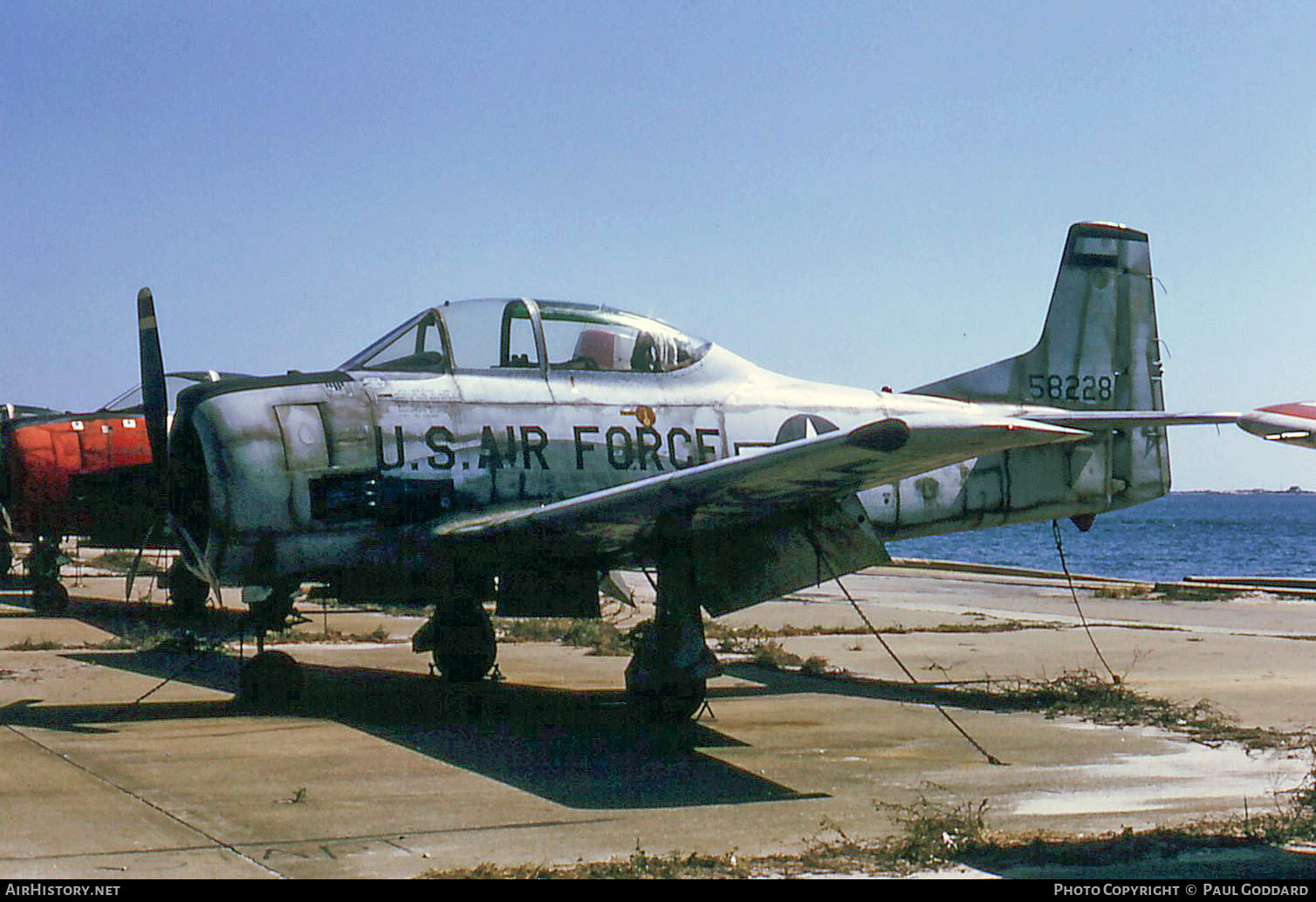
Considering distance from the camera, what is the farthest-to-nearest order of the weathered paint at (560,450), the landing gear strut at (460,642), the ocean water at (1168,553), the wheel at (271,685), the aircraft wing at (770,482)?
the ocean water at (1168,553)
the landing gear strut at (460,642)
the wheel at (271,685)
the weathered paint at (560,450)
the aircraft wing at (770,482)

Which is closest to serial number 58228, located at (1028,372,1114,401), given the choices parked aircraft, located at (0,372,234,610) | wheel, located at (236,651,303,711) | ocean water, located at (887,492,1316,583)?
wheel, located at (236,651,303,711)

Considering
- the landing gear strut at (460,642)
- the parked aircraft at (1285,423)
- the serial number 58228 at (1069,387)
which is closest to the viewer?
the parked aircraft at (1285,423)

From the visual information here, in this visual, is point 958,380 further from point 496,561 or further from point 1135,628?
point 1135,628

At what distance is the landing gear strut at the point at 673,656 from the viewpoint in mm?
8289

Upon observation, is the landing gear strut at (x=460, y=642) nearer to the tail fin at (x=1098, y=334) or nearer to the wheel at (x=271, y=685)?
the wheel at (x=271, y=685)

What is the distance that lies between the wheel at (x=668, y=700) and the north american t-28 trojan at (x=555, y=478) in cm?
2

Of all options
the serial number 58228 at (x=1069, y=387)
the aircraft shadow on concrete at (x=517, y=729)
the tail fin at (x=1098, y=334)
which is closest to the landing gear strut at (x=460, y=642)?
the aircraft shadow on concrete at (x=517, y=729)

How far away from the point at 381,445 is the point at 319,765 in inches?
85.4

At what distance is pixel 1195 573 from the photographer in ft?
193

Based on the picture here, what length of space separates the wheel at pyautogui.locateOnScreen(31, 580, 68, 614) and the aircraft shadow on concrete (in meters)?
5.97

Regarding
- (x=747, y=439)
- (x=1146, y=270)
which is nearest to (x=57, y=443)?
(x=747, y=439)

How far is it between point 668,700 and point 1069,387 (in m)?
5.05

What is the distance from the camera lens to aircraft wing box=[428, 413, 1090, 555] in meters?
6.21

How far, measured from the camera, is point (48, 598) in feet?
56.1
